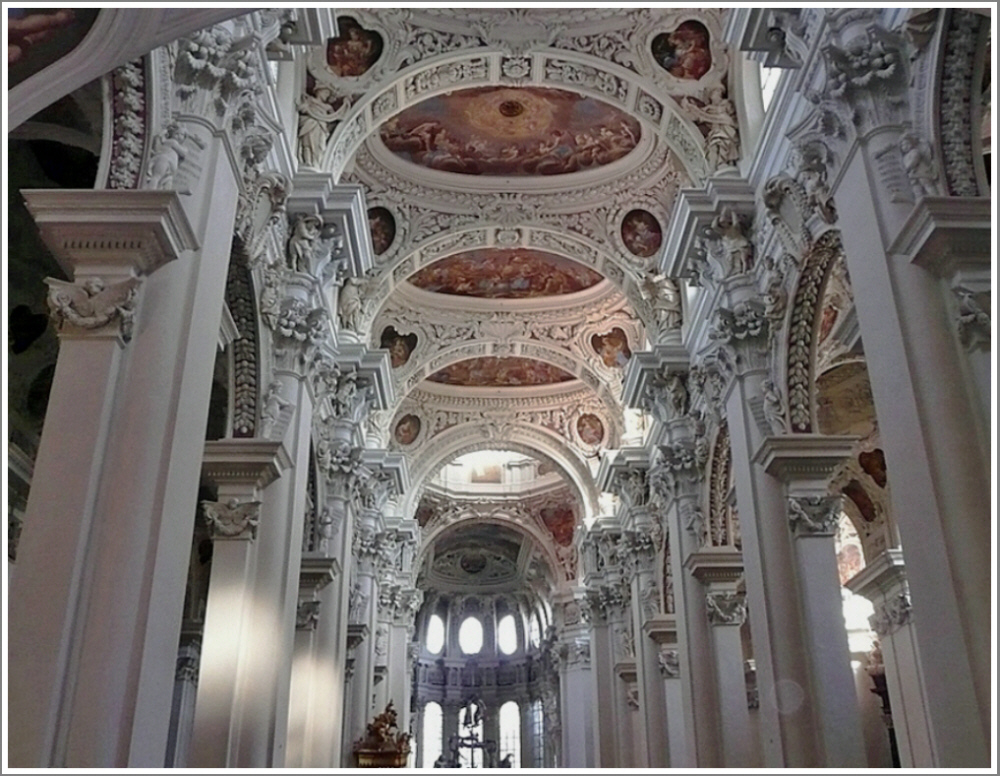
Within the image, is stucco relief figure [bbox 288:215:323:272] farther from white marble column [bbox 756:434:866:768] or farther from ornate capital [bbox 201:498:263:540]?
white marble column [bbox 756:434:866:768]

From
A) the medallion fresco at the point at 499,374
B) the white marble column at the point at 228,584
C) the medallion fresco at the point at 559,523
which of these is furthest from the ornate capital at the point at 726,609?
the medallion fresco at the point at 559,523

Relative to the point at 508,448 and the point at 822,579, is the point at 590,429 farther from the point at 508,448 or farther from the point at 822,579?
the point at 822,579

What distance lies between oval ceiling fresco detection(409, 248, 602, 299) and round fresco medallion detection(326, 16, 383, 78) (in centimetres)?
783

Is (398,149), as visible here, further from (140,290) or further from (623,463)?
(140,290)

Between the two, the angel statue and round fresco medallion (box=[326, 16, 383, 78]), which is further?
round fresco medallion (box=[326, 16, 383, 78])

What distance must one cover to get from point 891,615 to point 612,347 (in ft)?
26.6

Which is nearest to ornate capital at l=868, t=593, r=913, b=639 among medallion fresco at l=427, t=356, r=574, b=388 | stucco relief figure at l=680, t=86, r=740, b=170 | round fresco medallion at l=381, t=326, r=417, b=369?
stucco relief figure at l=680, t=86, r=740, b=170

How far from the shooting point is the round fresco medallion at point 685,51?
1346 cm

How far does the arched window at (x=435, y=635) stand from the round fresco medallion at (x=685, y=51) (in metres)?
33.4

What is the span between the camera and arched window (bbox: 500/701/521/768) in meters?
40.8

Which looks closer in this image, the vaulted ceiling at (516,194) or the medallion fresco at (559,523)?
the vaulted ceiling at (516,194)

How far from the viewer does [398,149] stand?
17.7 meters

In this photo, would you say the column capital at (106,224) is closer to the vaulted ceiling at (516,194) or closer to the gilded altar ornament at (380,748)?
the vaulted ceiling at (516,194)

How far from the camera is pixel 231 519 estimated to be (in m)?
10.5
